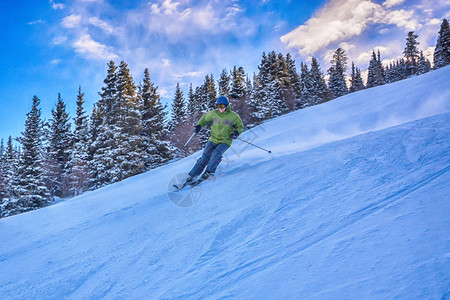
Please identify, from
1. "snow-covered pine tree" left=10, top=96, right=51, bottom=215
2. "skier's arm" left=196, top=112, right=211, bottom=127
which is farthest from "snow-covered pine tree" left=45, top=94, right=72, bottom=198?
"skier's arm" left=196, top=112, right=211, bottom=127

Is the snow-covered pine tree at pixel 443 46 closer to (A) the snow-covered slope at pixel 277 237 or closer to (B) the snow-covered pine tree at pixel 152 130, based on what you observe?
(B) the snow-covered pine tree at pixel 152 130

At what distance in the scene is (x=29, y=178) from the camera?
20.4 metres

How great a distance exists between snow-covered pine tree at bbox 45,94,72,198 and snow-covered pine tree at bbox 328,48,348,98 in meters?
41.2

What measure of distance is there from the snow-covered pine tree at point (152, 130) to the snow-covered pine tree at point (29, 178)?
9192mm

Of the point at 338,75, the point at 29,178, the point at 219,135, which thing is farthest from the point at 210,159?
the point at 338,75

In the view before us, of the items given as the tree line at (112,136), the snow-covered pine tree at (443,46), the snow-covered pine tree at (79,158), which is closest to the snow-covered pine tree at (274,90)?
the tree line at (112,136)

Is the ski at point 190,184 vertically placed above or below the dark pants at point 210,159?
below

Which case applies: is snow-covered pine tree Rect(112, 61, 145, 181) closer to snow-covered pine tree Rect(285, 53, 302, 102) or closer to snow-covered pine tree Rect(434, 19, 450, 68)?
snow-covered pine tree Rect(285, 53, 302, 102)

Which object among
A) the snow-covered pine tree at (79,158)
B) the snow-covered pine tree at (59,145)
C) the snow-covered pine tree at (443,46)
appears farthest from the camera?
the snow-covered pine tree at (443,46)

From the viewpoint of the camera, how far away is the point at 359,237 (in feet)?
4.89

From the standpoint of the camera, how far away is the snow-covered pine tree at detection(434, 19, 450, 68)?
120ft

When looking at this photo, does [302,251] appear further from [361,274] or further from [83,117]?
[83,117]

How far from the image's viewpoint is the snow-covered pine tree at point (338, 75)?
146ft

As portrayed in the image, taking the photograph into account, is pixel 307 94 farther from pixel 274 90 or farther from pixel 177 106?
pixel 177 106
